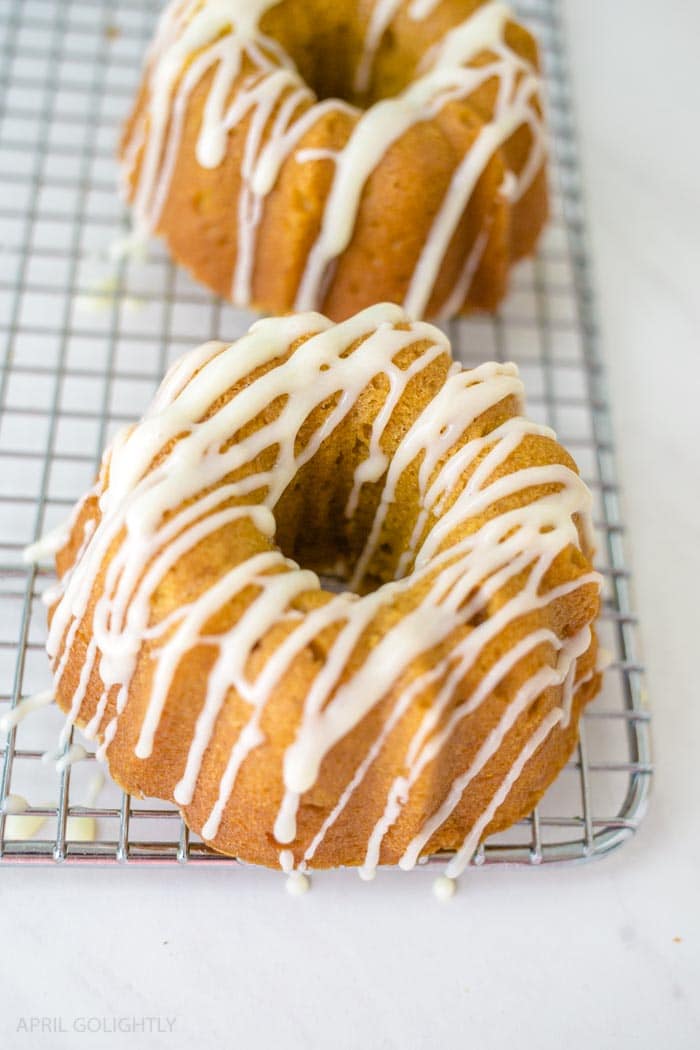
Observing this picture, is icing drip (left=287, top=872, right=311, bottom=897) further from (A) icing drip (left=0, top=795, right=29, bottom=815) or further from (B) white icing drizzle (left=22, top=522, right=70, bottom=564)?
(B) white icing drizzle (left=22, top=522, right=70, bottom=564)

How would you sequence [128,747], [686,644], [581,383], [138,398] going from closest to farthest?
1. [128,747]
2. [686,644]
3. [138,398]
4. [581,383]

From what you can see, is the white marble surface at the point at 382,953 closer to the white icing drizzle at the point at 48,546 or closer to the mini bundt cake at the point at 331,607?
the mini bundt cake at the point at 331,607

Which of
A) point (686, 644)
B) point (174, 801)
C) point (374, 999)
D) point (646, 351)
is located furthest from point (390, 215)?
point (374, 999)

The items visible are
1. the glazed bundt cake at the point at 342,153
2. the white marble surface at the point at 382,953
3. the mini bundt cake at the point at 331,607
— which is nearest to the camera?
the mini bundt cake at the point at 331,607

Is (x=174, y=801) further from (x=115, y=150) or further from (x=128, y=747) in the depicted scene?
(x=115, y=150)

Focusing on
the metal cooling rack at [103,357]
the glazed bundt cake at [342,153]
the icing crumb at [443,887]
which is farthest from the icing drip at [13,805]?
the glazed bundt cake at [342,153]

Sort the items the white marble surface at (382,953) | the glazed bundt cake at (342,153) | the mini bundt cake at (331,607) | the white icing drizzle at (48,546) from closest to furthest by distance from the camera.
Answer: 1. the mini bundt cake at (331,607)
2. the white marble surface at (382,953)
3. the white icing drizzle at (48,546)
4. the glazed bundt cake at (342,153)

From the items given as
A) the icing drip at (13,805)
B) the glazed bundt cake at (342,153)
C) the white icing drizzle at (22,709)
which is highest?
the glazed bundt cake at (342,153)

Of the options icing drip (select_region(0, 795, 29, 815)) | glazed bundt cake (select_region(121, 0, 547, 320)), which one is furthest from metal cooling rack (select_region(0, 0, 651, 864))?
glazed bundt cake (select_region(121, 0, 547, 320))
